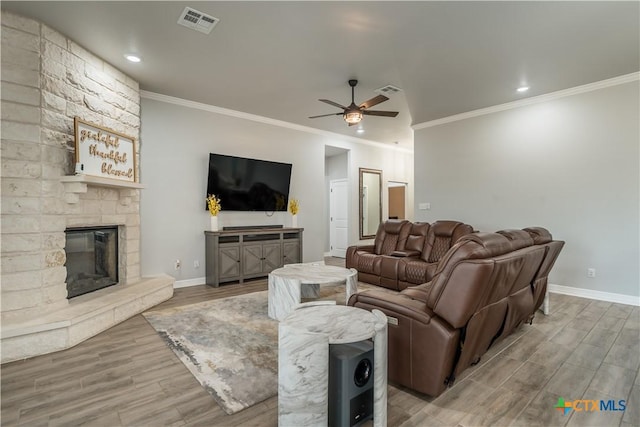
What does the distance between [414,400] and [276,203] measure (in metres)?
4.38

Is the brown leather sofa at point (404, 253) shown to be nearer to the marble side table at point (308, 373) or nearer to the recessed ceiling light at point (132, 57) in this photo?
the marble side table at point (308, 373)

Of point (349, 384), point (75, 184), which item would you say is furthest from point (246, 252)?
point (349, 384)

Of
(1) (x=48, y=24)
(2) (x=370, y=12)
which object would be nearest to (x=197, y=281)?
(1) (x=48, y=24)

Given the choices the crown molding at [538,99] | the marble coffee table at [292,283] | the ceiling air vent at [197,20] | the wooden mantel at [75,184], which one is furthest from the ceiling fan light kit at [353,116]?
the wooden mantel at [75,184]

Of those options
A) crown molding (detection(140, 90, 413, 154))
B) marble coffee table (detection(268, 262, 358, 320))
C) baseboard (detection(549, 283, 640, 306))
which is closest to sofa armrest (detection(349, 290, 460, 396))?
marble coffee table (detection(268, 262, 358, 320))

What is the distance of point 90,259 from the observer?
11.5 feet

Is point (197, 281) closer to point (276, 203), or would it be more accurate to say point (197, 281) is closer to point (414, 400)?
point (276, 203)

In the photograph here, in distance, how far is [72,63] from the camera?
314 centimetres

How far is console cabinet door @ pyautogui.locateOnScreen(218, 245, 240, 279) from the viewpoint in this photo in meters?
4.72

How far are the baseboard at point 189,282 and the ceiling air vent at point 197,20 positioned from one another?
347cm

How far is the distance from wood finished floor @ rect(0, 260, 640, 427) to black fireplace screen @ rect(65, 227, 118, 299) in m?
0.81

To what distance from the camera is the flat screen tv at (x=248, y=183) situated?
16.6 feet

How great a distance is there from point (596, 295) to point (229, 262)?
5.29 m

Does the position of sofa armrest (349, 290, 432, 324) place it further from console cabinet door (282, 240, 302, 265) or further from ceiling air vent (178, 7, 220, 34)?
console cabinet door (282, 240, 302, 265)
